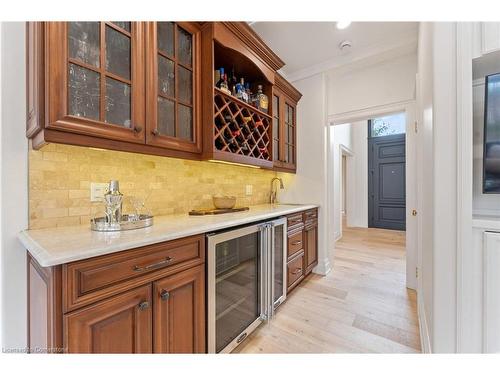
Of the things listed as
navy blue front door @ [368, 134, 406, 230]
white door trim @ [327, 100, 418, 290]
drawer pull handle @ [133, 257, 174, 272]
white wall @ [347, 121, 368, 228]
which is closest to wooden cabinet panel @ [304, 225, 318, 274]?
white door trim @ [327, 100, 418, 290]

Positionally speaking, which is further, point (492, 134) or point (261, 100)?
point (261, 100)

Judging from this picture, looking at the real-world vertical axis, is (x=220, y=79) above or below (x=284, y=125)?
above

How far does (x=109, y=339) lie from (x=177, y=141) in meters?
1.05

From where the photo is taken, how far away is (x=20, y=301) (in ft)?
3.46

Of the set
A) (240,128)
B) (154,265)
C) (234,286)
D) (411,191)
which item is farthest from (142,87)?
(411,191)

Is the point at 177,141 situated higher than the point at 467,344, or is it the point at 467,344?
the point at 177,141

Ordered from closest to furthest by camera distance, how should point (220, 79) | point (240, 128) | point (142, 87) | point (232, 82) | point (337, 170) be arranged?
point (142, 87), point (220, 79), point (240, 128), point (232, 82), point (337, 170)

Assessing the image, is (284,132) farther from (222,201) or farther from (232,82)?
(222,201)

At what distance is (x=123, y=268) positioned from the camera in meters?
0.85

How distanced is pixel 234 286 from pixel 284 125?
1875 mm

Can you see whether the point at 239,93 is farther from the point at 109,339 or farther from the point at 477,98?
the point at 109,339

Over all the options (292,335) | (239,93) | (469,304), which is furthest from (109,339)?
(239,93)

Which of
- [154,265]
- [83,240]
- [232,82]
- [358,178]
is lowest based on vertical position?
[154,265]
